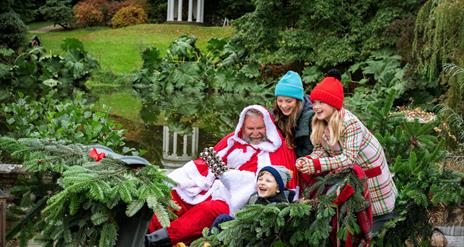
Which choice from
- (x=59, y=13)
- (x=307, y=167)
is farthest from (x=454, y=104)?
(x=59, y=13)

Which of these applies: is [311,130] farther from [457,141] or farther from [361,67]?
[361,67]

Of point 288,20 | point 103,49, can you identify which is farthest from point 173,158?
point 103,49

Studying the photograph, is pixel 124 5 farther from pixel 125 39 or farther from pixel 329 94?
pixel 329 94

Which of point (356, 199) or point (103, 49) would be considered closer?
point (356, 199)

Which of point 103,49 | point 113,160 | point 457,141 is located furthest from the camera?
point 103,49

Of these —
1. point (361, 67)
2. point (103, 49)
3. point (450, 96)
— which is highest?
point (450, 96)

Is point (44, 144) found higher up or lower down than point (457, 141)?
higher up

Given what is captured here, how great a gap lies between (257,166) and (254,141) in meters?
0.20

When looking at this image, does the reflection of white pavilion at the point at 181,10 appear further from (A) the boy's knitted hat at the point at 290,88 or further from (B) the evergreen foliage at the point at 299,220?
(B) the evergreen foliage at the point at 299,220

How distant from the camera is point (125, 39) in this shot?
116 ft

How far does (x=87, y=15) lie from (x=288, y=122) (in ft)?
120

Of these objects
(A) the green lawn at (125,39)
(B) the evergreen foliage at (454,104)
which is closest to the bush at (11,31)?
(A) the green lawn at (125,39)

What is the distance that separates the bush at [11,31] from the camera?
997 inches

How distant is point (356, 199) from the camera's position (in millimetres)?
4094
